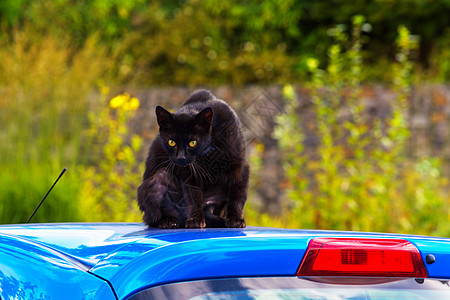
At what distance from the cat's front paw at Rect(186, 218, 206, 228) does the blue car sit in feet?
2.06

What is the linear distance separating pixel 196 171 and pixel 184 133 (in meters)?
0.12

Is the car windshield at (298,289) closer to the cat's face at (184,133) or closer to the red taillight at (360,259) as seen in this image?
the red taillight at (360,259)

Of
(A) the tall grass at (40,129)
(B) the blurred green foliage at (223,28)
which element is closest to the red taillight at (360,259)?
(A) the tall grass at (40,129)

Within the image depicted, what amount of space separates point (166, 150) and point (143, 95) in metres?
8.49

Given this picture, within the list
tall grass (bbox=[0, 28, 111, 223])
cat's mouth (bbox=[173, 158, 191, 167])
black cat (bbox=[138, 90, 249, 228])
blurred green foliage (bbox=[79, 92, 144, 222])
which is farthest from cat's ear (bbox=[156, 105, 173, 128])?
blurred green foliage (bbox=[79, 92, 144, 222])

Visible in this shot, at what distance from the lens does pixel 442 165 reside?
10.0m

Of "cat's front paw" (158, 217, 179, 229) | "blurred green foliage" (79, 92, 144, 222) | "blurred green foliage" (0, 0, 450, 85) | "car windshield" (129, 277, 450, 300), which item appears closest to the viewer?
"car windshield" (129, 277, 450, 300)

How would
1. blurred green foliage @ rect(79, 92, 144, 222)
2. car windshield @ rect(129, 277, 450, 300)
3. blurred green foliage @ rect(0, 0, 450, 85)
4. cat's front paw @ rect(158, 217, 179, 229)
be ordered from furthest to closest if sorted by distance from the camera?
blurred green foliage @ rect(0, 0, 450, 85) → blurred green foliage @ rect(79, 92, 144, 222) → cat's front paw @ rect(158, 217, 179, 229) → car windshield @ rect(129, 277, 450, 300)

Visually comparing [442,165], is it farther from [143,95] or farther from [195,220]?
[195,220]

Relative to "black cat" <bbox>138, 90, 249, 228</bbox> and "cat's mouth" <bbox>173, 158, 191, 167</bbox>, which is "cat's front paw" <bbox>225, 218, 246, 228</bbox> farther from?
"cat's mouth" <bbox>173, 158, 191, 167</bbox>

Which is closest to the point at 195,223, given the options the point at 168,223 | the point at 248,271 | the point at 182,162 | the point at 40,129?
the point at 168,223

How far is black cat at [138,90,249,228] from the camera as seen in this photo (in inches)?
88.0

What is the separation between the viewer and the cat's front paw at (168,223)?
217 centimetres

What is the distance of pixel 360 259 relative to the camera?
1425 millimetres
